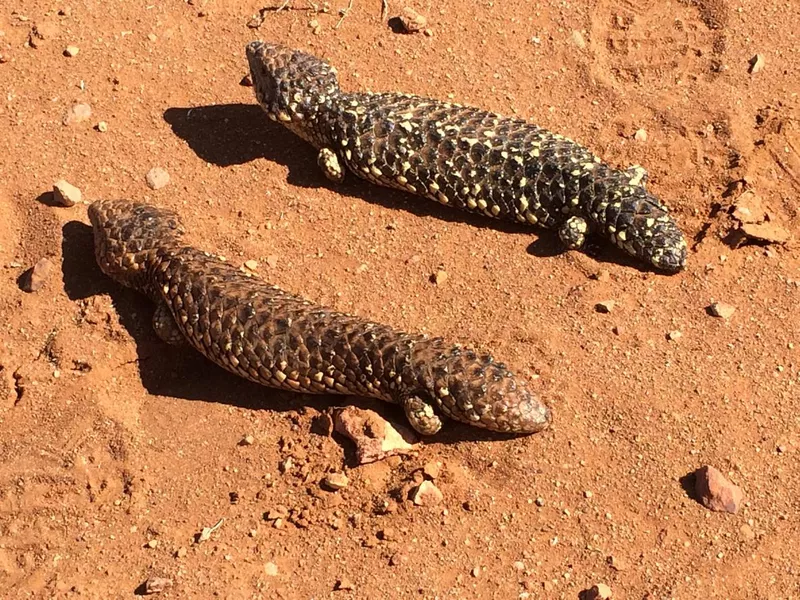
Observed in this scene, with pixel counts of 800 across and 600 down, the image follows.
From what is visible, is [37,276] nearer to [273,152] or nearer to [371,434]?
[273,152]

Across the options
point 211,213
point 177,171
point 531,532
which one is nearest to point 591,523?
point 531,532

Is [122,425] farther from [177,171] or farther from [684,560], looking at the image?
[684,560]

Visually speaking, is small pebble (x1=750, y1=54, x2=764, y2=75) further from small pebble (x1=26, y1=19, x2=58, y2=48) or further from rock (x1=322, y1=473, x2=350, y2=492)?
small pebble (x1=26, y1=19, x2=58, y2=48)

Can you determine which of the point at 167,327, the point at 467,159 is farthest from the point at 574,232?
the point at 167,327

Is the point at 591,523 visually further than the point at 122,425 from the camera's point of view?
No

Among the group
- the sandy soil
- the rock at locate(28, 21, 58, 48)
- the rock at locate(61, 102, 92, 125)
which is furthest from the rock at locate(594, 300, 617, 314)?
the rock at locate(28, 21, 58, 48)

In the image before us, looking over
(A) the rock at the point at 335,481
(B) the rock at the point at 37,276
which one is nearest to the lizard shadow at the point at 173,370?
(B) the rock at the point at 37,276
